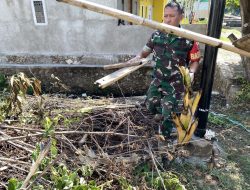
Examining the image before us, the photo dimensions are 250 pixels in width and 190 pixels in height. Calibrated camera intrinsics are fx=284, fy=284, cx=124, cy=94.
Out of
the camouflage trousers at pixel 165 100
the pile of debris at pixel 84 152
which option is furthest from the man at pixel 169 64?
the pile of debris at pixel 84 152

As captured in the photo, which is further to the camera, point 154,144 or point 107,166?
point 154,144

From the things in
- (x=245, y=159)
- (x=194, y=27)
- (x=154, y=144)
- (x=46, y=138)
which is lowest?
(x=245, y=159)

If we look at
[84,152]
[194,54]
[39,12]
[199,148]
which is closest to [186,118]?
[199,148]

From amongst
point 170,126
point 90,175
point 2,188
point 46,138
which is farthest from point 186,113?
point 2,188

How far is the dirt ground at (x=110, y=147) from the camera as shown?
8.53 ft

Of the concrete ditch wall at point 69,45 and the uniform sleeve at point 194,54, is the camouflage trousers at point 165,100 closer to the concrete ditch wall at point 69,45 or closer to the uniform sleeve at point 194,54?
the uniform sleeve at point 194,54

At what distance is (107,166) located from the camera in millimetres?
2664

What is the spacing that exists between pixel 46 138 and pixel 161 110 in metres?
1.64

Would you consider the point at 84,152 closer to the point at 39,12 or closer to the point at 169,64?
the point at 169,64

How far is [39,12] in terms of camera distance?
748cm

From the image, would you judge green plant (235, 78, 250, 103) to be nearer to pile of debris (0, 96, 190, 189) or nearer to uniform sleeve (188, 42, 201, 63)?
uniform sleeve (188, 42, 201, 63)

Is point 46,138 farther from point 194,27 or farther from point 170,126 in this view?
point 194,27

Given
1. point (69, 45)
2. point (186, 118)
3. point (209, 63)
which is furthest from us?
point (69, 45)

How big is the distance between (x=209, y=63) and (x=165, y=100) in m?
0.69
